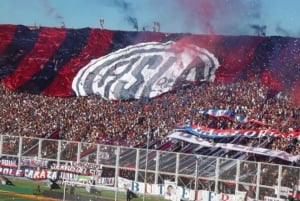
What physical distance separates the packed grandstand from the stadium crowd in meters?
0.07

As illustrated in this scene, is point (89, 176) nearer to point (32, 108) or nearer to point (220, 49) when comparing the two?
point (32, 108)

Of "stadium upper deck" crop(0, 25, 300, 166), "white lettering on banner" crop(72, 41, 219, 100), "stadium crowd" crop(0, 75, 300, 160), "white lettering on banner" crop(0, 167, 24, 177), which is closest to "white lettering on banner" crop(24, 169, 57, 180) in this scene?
"white lettering on banner" crop(0, 167, 24, 177)

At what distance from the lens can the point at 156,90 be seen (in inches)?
1991

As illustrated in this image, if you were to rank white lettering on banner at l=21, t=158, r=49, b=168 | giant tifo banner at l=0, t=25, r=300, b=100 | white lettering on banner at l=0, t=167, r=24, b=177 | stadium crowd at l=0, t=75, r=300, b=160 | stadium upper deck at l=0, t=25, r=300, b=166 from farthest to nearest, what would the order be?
giant tifo banner at l=0, t=25, r=300, b=100, stadium upper deck at l=0, t=25, r=300, b=166, stadium crowd at l=0, t=75, r=300, b=160, white lettering on banner at l=0, t=167, r=24, b=177, white lettering on banner at l=21, t=158, r=49, b=168

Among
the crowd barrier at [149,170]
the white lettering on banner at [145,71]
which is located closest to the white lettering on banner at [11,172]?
the crowd barrier at [149,170]

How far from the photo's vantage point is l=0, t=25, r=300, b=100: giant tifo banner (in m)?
50.3

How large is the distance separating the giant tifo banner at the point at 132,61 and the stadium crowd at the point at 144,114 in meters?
1.48

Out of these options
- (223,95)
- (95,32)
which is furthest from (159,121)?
(95,32)

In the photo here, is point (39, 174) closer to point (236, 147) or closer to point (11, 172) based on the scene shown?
point (11, 172)

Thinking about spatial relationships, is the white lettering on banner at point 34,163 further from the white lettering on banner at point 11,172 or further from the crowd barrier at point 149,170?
the white lettering on banner at point 11,172

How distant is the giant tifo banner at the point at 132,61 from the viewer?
1981 inches

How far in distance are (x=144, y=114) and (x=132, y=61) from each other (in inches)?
320

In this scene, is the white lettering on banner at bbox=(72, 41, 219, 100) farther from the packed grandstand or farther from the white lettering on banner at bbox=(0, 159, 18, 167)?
the white lettering on banner at bbox=(0, 159, 18, 167)

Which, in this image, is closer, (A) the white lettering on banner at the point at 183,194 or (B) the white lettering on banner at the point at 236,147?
(A) the white lettering on banner at the point at 183,194
